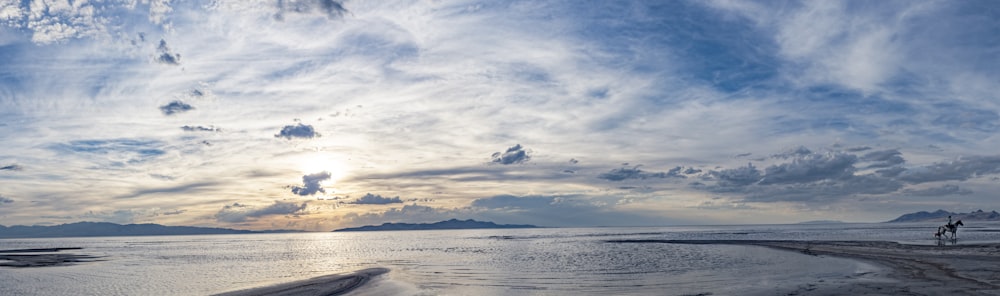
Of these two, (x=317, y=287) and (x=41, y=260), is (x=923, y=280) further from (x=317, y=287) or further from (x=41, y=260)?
(x=41, y=260)

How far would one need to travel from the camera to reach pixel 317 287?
1556 inches

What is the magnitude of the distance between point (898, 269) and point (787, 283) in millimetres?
12879

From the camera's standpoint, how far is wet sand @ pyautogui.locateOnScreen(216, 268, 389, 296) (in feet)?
121

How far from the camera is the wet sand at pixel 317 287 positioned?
36938mm

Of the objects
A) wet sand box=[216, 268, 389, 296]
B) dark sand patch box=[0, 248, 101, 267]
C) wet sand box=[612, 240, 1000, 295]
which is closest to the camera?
wet sand box=[612, 240, 1000, 295]

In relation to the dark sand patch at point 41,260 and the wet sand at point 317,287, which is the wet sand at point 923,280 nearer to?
the wet sand at point 317,287

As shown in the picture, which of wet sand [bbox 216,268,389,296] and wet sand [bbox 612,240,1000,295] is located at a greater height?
wet sand [bbox 612,240,1000,295]

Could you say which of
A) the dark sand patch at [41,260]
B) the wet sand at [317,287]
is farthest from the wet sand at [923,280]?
the dark sand patch at [41,260]

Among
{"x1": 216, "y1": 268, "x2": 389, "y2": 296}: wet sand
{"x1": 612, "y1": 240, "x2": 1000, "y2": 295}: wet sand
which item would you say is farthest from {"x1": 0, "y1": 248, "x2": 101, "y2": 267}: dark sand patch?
{"x1": 612, "y1": 240, "x2": 1000, "y2": 295}: wet sand

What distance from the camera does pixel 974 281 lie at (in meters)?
30.6

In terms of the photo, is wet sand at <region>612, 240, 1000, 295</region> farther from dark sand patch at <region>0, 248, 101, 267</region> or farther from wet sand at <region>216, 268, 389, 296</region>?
dark sand patch at <region>0, 248, 101, 267</region>

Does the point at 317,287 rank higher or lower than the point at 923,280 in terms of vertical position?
lower

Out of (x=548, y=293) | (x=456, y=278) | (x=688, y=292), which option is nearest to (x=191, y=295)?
(x=456, y=278)

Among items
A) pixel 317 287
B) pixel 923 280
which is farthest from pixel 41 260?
pixel 923 280
